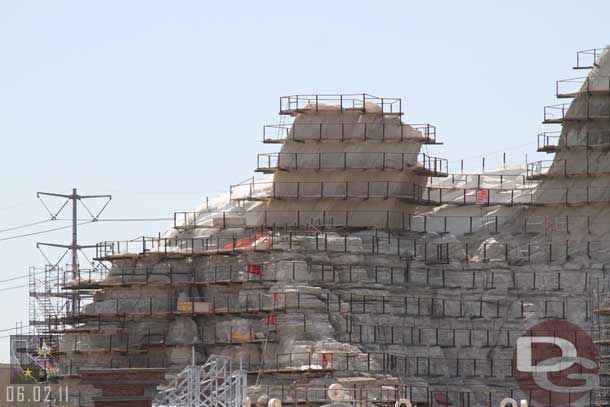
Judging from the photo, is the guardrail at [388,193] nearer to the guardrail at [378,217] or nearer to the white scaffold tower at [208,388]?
the guardrail at [378,217]

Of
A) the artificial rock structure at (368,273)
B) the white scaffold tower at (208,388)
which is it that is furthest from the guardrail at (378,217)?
the white scaffold tower at (208,388)

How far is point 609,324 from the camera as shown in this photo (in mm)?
161875

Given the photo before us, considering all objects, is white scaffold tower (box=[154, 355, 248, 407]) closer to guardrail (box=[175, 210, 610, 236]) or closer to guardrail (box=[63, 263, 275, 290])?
guardrail (box=[63, 263, 275, 290])

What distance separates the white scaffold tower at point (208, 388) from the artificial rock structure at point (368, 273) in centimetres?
535

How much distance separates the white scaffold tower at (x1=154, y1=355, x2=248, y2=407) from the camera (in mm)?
146375

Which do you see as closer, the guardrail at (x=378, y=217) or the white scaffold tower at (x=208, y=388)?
the white scaffold tower at (x=208, y=388)

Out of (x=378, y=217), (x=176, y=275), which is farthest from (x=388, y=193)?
(x=176, y=275)

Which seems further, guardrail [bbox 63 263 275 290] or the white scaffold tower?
guardrail [bbox 63 263 275 290]

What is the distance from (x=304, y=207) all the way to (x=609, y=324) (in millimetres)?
19073

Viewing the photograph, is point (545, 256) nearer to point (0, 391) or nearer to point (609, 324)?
point (609, 324)

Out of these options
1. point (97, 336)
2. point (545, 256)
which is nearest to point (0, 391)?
point (97, 336)

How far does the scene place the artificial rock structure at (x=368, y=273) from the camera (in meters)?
161

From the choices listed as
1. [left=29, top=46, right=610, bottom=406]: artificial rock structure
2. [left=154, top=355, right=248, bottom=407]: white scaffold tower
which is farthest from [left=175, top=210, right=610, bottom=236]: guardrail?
[left=154, top=355, right=248, bottom=407]: white scaffold tower

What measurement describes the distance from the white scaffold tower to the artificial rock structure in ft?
17.6
